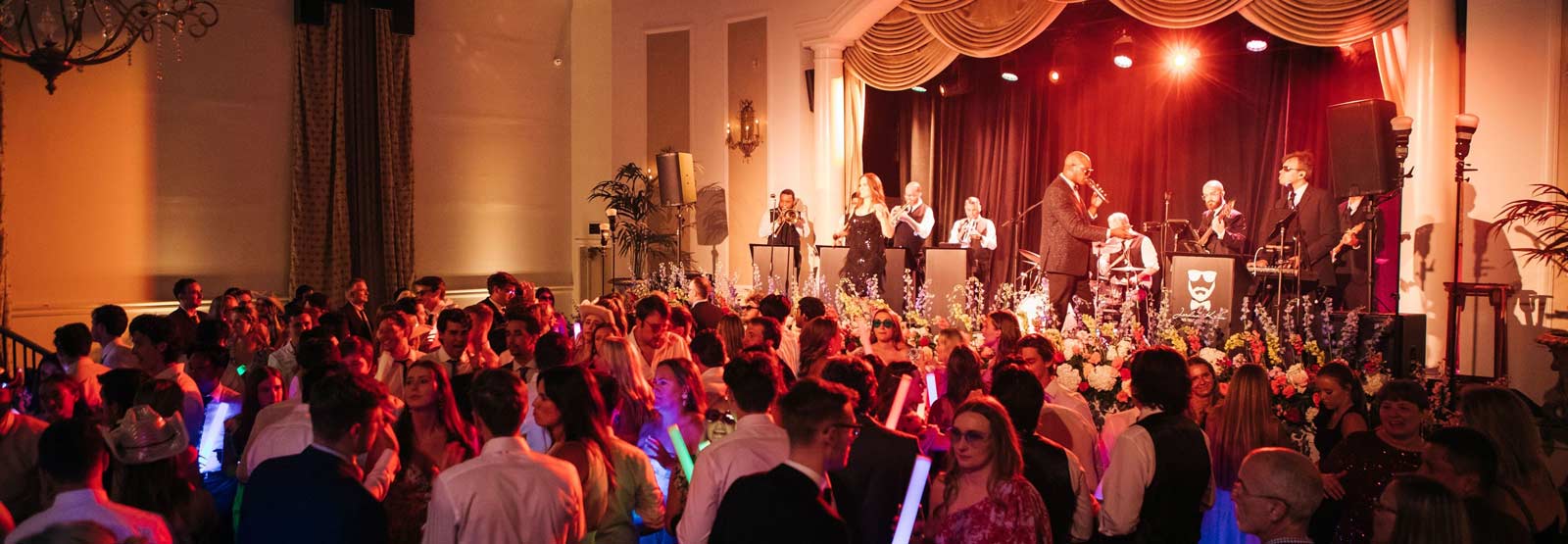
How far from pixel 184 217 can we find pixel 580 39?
5114 millimetres

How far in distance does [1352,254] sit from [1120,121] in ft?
15.2

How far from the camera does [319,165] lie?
41.5 feet

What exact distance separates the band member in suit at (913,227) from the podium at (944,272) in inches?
34.5

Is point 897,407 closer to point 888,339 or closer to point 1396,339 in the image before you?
point 888,339

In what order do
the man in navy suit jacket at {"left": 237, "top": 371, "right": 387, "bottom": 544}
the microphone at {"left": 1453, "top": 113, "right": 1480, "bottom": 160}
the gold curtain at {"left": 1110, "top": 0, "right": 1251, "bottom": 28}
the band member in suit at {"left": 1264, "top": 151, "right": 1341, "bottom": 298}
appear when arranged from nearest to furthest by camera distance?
1. the man in navy suit jacket at {"left": 237, "top": 371, "right": 387, "bottom": 544}
2. the microphone at {"left": 1453, "top": 113, "right": 1480, "bottom": 160}
3. the band member in suit at {"left": 1264, "top": 151, "right": 1341, "bottom": 298}
4. the gold curtain at {"left": 1110, "top": 0, "right": 1251, "bottom": 28}

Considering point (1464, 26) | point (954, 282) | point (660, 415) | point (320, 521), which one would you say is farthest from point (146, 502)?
point (1464, 26)

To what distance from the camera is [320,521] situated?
2.91 metres

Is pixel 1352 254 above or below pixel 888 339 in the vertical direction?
above

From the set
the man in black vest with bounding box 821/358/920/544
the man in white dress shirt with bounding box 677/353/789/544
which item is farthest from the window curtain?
the man in black vest with bounding box 821/358/920/544

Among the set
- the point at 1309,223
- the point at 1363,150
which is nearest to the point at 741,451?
the point at 1363,150

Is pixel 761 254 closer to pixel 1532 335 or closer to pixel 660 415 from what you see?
pixel 1532 335

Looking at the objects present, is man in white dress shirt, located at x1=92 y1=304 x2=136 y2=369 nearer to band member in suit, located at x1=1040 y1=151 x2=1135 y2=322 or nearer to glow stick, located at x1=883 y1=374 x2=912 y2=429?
glow stick, located at x1=883 y1=374 x2=912 y2=429

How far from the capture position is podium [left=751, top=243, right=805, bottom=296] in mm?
12828

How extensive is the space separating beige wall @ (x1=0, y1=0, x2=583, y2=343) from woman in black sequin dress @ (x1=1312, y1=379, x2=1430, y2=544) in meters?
10.6
